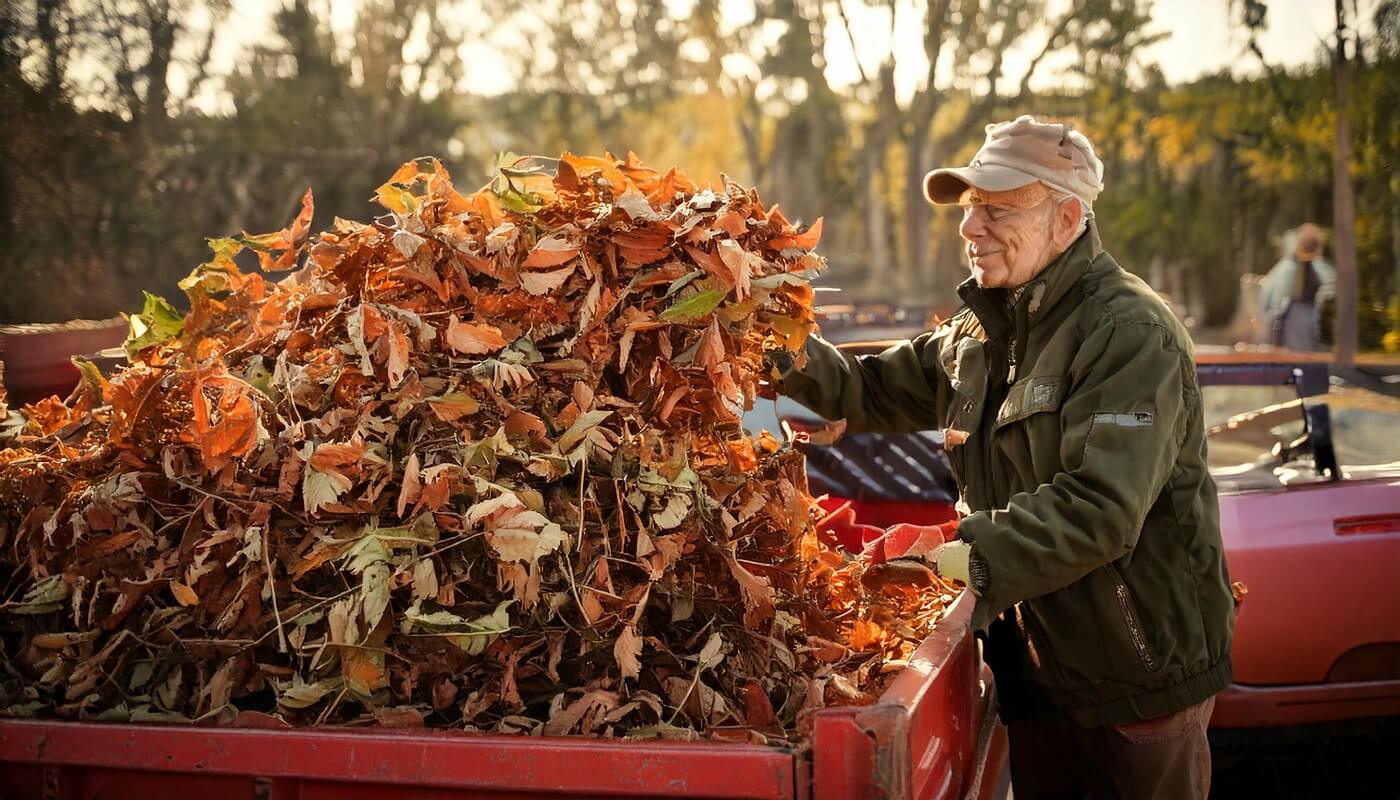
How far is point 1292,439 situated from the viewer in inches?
208

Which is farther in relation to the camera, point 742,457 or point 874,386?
point 874,386

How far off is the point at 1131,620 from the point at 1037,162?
118cm

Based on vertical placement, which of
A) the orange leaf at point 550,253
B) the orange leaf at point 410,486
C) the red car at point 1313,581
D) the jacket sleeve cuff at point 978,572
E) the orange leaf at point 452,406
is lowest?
the red car at point 1313,581

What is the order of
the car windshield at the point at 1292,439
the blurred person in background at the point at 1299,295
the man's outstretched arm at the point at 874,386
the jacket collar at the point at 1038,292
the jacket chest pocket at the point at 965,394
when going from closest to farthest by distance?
the jacket collar at the point at 1038,292 → the jacket chest pocket at the point at 965,394 → the man's outstretched arm at the point at 874,386 → the car windshield at the point at 1292,439 → the blurred person in background at the point at 1299,295

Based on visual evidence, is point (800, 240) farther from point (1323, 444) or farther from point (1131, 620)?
point (1323, 444)

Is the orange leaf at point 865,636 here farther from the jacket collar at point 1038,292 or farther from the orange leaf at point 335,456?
the orange leaf at point 335,456

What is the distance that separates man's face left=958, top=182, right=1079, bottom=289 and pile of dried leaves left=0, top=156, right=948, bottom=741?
1.68ft

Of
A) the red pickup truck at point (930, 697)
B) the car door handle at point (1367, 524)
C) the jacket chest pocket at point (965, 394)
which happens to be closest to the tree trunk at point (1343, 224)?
the red pickup truck at point (930, 697)

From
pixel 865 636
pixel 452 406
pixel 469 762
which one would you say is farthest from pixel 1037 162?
pixel 469 762

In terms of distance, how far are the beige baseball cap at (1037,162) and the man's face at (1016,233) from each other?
1.8 inches

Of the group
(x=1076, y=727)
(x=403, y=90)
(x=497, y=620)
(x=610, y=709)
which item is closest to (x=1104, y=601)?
(x=1076, y=727)

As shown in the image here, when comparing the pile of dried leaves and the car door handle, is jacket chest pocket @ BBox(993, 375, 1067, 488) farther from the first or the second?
the car door handle

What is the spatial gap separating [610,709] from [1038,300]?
1.52 metres

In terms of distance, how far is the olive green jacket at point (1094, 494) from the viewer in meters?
2.71
